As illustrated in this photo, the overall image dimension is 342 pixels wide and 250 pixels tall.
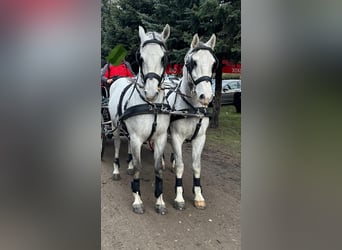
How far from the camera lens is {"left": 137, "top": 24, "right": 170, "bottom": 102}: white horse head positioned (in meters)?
1.40

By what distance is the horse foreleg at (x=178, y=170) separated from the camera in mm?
1508

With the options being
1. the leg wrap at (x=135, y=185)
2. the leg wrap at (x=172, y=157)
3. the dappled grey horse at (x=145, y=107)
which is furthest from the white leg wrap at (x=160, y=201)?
the leg wrap at (x=172, y=157)

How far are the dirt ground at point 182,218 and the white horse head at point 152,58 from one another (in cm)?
37

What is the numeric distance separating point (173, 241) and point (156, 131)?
2.28 ft

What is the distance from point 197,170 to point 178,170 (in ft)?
0.56

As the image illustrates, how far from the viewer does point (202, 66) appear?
58.3 inches

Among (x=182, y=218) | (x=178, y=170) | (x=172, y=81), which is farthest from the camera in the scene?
(x=172, y=81)

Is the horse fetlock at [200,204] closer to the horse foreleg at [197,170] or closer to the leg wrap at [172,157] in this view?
the horse foreleg at [197,170]

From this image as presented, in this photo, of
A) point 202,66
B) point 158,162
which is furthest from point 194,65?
point 158,162

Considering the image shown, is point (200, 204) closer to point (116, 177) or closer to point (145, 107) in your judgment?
point (116, 177)
